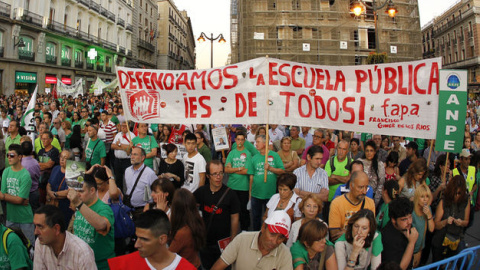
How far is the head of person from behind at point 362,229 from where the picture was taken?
111 inches

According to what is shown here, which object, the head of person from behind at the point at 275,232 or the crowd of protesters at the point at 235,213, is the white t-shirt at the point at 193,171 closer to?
the crowd of protesters at the point at 235,213

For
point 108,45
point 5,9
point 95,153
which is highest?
point 108,45

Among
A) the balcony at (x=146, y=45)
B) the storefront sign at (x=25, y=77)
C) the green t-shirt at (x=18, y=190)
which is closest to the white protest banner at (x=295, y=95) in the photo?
the green t-shirt at (x=18, y=190)

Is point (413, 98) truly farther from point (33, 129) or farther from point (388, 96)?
point (33, 129)

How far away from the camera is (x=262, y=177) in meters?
4.94

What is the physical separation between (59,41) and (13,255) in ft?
117

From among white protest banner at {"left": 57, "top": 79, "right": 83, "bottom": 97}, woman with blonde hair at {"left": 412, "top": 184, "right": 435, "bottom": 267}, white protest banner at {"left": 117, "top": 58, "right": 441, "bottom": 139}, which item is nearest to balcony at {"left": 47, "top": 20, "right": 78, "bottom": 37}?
white protest banner at {"left": 57, "top": 79, "right": 83, "bottom": 97}

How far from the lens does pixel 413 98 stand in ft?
14.7

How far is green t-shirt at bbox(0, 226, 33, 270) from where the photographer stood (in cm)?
260

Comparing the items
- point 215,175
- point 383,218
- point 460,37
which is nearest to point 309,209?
point 383,218

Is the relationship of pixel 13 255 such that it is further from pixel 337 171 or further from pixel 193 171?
pixel 337 171

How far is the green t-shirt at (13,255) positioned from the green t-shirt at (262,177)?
9.86 ft

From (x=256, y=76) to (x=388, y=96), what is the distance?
1.87m

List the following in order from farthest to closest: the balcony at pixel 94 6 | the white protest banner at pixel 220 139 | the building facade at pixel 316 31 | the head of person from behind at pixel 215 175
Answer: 1. the balcony at pixel 94 6
2. the building facade at pixel 316 31
3. the white protest banner at pixel 220 139
4. the head of person from behind at pixel 215 175
